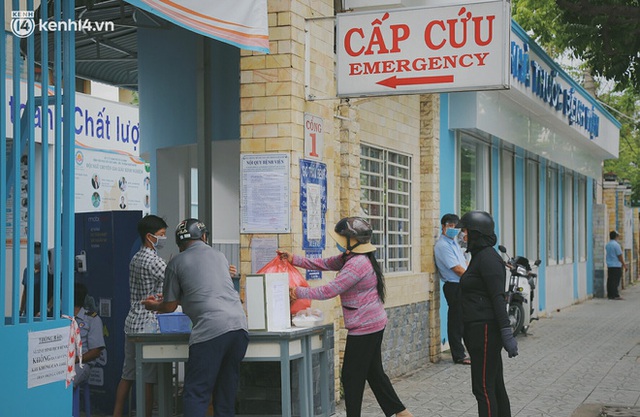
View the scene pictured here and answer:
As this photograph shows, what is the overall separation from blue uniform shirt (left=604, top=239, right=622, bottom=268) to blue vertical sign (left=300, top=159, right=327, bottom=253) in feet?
65.7

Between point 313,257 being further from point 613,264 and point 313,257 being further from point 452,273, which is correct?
point 613,264

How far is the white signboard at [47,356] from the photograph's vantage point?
20.3 feet

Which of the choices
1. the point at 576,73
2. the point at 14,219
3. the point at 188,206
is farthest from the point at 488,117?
the point at 576,73

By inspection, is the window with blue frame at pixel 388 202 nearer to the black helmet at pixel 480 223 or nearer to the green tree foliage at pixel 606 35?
the green tree foliage at pixel 606 35

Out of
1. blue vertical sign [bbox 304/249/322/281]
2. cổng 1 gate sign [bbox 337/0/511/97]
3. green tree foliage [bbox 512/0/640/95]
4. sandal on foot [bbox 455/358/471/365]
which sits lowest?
sandal on foot [bbox 455/358/471/365]

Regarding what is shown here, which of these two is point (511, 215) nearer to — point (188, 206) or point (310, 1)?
point (188, 206)

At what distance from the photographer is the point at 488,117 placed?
15.5m

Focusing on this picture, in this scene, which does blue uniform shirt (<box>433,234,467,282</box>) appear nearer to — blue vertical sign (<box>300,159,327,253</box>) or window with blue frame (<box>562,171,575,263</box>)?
blue vertical sign (<box>300,159,327,253</box>)

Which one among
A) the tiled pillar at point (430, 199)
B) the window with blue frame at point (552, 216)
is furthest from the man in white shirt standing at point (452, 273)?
the window with blue frame at point (552, 216)

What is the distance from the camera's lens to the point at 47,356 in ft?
20.8

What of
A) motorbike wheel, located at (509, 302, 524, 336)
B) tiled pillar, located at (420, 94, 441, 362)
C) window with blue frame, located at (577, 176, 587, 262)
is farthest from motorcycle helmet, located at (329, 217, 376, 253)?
window with blue frame, located at (577, 176, 587, 262)

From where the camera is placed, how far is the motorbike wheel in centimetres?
1611

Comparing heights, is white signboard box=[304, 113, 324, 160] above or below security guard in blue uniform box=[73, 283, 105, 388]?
above

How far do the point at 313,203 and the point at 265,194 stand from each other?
562 millimetres
